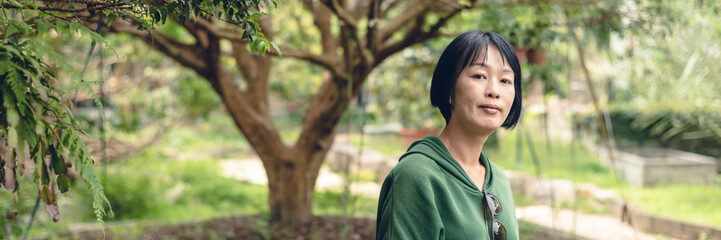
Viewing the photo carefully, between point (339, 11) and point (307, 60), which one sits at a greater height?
point (339, 11)

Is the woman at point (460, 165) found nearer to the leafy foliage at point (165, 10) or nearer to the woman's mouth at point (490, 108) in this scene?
the woman's mouth at point (490, 108)

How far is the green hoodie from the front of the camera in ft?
3.80

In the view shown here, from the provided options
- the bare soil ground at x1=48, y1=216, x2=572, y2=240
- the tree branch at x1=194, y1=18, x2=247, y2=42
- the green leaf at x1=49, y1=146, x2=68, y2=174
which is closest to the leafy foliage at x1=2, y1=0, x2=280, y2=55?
the green leaf at x1=49, y1=146, x2=68, y2=174

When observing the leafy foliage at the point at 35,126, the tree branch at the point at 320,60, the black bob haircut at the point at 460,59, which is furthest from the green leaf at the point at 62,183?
the tree branch at the point at 320,60

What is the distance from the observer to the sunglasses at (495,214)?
4.20 ft

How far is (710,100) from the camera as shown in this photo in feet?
18.7

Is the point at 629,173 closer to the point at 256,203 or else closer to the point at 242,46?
the point at 256,203

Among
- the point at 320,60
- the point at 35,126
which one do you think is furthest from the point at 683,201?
the point at 35,126

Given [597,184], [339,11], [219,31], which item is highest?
[339,11]

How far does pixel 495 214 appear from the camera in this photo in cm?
130

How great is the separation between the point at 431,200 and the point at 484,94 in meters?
0.28

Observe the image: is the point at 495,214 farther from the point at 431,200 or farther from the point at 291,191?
the point at 291,191

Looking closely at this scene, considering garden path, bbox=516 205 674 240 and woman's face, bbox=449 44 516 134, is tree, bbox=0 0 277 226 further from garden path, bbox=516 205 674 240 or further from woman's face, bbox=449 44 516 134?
garden path, bbox=516 205 674 240

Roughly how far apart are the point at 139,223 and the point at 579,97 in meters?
11.2
